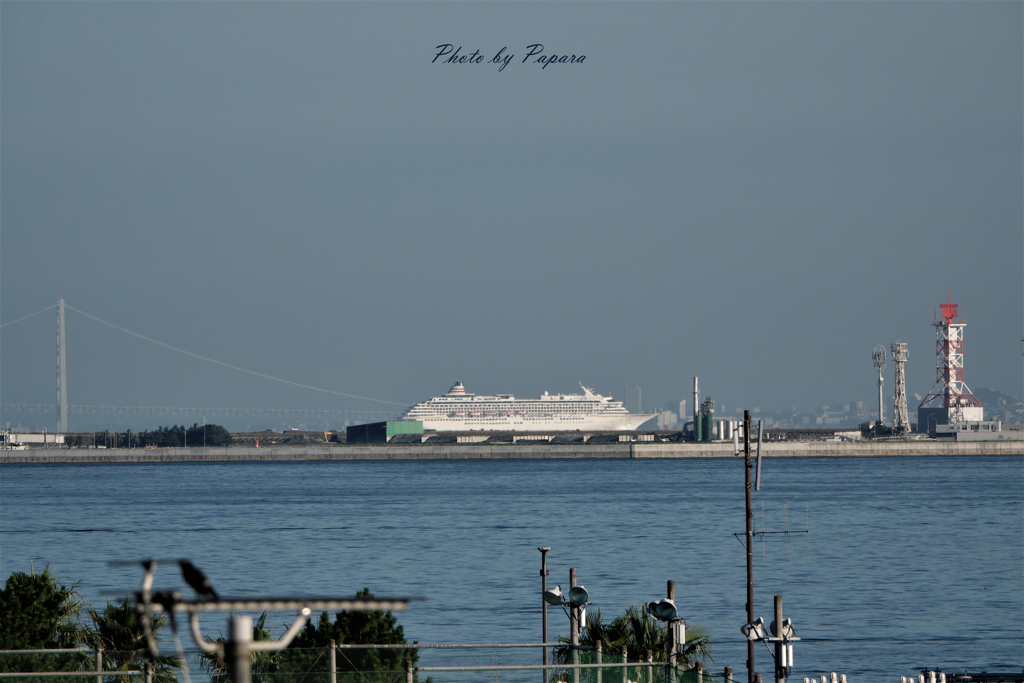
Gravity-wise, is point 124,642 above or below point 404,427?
below

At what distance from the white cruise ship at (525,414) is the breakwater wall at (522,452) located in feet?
81.3

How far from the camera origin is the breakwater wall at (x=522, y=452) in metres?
84.9

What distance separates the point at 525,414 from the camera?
393 feet

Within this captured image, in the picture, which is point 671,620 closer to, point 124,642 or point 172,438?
point 124,642

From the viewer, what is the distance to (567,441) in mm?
103875

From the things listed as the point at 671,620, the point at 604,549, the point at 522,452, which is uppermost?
the point at 671,620

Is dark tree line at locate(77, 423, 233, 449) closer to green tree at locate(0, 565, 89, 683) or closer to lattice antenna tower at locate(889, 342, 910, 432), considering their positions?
lattice antenna tower at locate(889, 342, 910, 432)

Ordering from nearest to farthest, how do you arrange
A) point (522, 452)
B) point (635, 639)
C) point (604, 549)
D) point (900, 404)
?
point (635, 639) → point (604, 549) → point (522, 452) → point (900, 404)

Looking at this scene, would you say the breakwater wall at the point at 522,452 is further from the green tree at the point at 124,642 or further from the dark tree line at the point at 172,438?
the green tree at the point at 124,642

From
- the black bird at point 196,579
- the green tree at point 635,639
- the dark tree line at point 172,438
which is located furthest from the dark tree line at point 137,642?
the dark tree line at point 172,438

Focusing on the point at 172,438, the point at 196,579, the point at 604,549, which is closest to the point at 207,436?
the point at 172,438

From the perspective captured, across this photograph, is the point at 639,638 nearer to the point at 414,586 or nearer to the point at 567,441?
the point at 414,586

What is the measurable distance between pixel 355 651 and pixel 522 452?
267 feet

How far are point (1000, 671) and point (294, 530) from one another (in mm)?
23792
